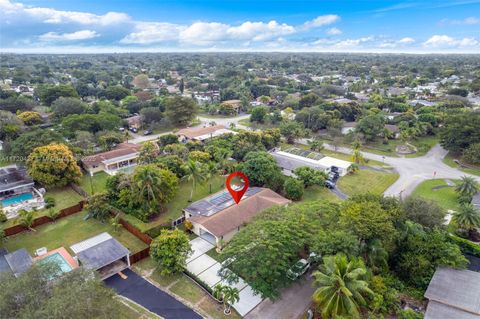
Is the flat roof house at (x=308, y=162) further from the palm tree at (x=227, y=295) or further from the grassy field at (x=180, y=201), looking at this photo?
the palm tree at (x=227, y=295)

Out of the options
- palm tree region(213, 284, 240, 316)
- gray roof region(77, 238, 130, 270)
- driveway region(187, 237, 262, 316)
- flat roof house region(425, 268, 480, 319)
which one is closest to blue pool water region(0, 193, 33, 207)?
gray roof region(77, 238, 130, 270)

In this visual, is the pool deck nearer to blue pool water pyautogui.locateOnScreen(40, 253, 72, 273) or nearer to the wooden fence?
blue pool water pyautogui.locateOnScreen(40, 253, 72, 273)

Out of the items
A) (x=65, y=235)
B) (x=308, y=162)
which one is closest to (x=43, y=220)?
(x=65, y=235)

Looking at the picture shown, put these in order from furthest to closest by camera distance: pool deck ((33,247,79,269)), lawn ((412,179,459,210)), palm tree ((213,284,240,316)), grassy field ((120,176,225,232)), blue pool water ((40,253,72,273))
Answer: lawn ((412,179,459,210)) → grassy field ((120,176,225,232)) → pool deck ((33,247,79,269)) → blue pool water ((40,253,72,273)) → palm tree ((213,284,240,316))

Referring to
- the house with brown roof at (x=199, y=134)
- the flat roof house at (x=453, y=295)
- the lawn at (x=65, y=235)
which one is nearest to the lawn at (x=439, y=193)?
the flat roof house at (x=453, y=295)

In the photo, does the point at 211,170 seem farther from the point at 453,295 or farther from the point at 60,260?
the point at 453,295

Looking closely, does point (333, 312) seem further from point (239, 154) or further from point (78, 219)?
point (239, 154)

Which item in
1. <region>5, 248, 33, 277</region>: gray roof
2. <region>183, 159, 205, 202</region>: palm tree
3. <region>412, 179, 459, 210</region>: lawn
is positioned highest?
<region>183, 159, 205, 202</region>: palm tree

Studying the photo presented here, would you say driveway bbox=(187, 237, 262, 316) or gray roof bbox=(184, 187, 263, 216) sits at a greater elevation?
gray roof bbox=(184, 187, 263, 216)

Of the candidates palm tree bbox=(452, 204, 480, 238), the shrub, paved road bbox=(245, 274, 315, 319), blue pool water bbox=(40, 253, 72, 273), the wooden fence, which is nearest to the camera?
paved road bbox=(245, 274, 315, 319)
